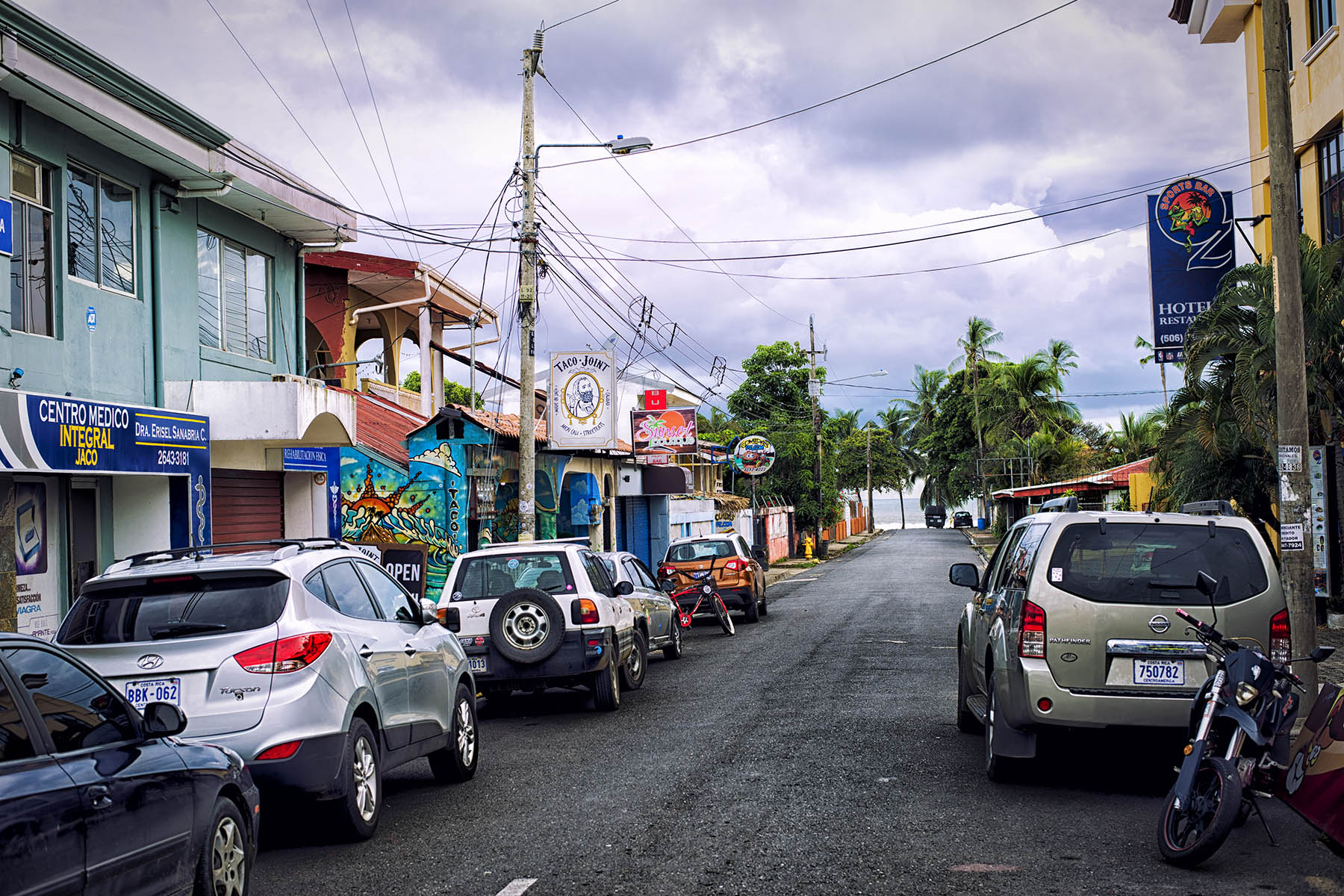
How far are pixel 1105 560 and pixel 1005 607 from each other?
2.71 ft

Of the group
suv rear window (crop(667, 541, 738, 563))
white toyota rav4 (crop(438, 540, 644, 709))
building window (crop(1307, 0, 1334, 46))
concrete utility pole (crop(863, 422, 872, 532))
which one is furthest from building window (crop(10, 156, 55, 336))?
concrete utility pole (crop(863, 422, 872, 532))

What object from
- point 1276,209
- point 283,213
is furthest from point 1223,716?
point 283,213

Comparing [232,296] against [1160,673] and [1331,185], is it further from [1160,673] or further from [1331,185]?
[1331,185]

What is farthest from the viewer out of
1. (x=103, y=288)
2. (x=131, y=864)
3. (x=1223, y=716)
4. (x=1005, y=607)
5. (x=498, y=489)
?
(x=498, y=489)

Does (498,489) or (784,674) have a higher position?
(498,489)

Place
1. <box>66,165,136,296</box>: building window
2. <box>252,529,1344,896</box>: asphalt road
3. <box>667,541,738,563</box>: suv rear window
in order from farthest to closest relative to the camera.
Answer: <box>667,541,738,563</box>: suv rear window
<box>66,165,136,296</box>: building window
<box>252,529,1344,896</box>: asphalt road

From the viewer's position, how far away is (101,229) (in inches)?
524

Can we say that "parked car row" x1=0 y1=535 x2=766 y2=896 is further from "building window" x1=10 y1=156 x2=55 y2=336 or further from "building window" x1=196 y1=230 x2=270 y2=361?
"building window" x1=196 y1=230 x2=270 y2=361

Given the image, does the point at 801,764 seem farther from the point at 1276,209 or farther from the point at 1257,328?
the point at 1257,328

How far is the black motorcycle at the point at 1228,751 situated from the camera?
5.98 meters

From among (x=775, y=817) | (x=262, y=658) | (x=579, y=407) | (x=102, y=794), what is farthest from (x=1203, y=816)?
(x=579, y=407)

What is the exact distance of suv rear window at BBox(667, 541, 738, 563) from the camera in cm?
2366

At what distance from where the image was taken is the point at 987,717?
8375mm

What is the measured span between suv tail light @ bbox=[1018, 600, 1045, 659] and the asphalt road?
2.32 ft
